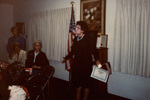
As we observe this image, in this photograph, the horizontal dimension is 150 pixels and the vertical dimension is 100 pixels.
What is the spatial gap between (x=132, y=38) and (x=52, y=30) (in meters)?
3.00

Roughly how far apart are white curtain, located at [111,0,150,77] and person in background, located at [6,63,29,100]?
95.6 inches

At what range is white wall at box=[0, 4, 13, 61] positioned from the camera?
731cm

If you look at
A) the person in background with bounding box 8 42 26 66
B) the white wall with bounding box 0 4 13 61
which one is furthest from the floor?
the white wall with bounding box 0 4 13 61

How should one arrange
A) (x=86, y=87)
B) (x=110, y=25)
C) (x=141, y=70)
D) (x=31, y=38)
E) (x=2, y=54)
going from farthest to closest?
(x=2, y=54)
(x=31, y=38)
(x=110, y=25)
(x=141, y=70)
(x=86, y=87)

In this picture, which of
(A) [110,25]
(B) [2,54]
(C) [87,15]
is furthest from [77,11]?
(B) [2,54]

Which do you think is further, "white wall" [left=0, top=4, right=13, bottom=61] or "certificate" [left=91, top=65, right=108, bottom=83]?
"white wall" [left=0, top=4, right=13, bottom=61]

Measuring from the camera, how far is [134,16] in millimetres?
3449

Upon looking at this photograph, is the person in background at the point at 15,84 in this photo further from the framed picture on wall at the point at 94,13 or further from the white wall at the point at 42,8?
the white wall at the point at 42,8

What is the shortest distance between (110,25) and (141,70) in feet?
4.52

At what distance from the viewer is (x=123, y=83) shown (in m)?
3.90

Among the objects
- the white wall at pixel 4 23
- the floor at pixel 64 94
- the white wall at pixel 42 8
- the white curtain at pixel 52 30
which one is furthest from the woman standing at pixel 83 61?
the white wall at pixel 4 23

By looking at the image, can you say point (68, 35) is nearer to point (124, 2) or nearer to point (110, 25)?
point (110, 25)

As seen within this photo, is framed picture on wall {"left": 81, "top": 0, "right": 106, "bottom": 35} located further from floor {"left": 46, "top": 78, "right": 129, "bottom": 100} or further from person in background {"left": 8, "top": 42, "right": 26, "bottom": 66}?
person in background {"left": 8, "top": 42, "right": 26, "bottom": 66}

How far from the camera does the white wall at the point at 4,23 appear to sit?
7308mm
